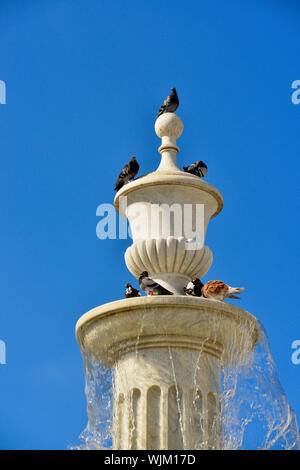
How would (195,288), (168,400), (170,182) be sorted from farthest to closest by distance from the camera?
1. (170,182)
2. (195,288)
3. (168,400)

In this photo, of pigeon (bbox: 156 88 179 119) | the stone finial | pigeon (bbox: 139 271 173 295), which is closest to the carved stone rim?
pigeon (bbox: 139 271 173 295)

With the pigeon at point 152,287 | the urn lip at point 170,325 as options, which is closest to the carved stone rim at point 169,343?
the urn lip at point 170,325

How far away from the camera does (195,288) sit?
41.0ft

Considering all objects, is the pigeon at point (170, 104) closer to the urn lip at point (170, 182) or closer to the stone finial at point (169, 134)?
the stone finial at point (169, 134)

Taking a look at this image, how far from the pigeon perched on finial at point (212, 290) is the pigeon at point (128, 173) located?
8.61ft

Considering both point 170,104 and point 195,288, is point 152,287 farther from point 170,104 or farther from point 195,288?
point 170,104

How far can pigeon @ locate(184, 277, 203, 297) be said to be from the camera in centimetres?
1248

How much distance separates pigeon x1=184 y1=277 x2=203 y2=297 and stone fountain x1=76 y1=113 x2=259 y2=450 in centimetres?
45

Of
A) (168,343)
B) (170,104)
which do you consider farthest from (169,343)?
(170,104)

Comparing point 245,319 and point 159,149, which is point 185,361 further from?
point 159,149

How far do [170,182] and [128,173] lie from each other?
1.23 meters

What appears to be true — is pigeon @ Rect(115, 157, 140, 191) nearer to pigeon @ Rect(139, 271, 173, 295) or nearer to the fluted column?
pigeon @ Rect(139, 271, 173, 295)

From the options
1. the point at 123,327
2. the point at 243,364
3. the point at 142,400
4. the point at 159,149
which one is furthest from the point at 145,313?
the point at 159,149
